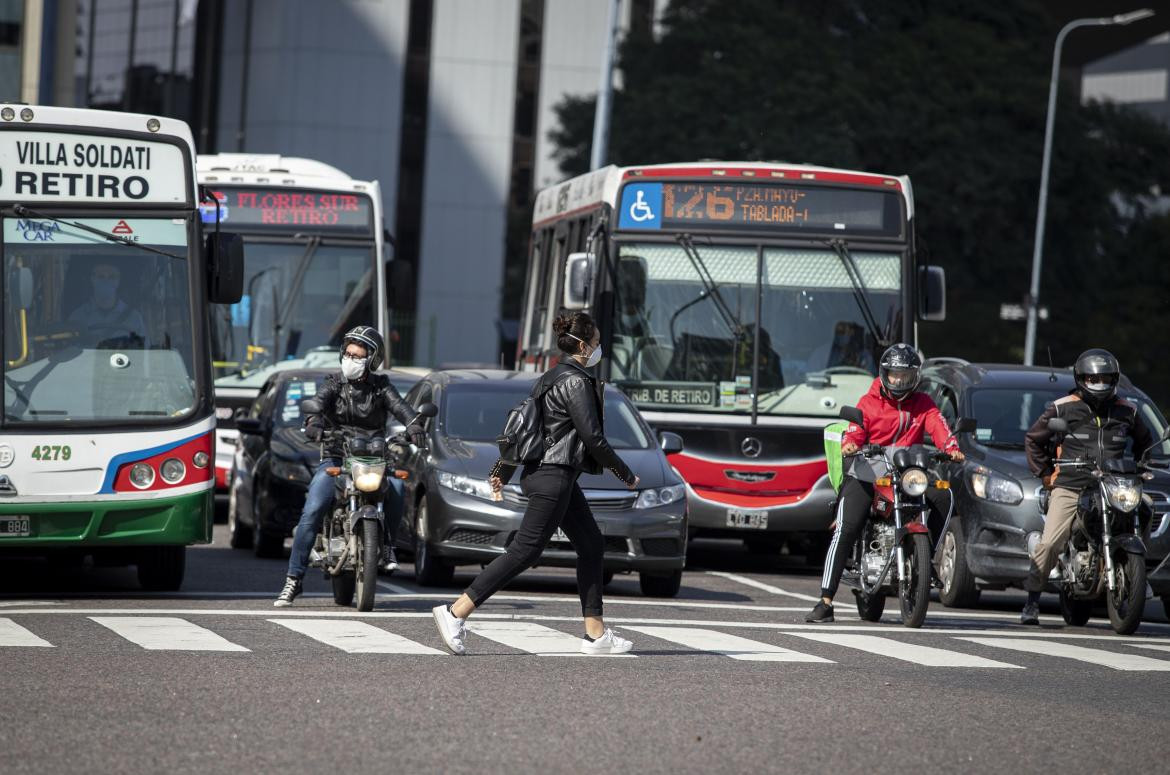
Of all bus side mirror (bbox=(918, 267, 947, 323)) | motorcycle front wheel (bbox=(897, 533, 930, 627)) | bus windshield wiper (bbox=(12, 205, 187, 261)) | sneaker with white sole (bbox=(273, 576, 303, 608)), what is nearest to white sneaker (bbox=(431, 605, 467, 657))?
sneaker with white sole (bbox=(273, 576, 303, 608))

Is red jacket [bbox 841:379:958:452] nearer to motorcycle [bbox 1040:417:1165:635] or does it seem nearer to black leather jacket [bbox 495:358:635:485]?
motorcycle [bbox 1040:417:1165:635]

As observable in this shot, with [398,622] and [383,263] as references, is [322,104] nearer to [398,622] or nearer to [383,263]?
[383,263]

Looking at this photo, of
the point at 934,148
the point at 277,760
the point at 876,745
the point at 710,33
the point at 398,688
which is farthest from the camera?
the point at 710,33

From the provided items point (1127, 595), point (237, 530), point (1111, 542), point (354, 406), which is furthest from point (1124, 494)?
point (237, 530)

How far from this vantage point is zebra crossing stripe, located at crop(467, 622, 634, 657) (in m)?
11.0

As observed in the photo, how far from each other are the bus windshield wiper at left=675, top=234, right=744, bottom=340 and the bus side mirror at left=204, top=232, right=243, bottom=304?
18.0 ft

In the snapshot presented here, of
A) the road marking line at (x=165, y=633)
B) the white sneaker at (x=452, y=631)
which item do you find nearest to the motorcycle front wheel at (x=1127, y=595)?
the white sneaker at (x=452, y=631)

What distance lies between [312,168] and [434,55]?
124ft

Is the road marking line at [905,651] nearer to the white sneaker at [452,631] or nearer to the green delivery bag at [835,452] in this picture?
the green delivery bag at [835,452]

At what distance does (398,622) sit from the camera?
1236cm

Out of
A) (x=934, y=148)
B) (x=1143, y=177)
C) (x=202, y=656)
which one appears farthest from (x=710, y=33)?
(x=202, y=656)

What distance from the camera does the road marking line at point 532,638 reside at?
433 inches

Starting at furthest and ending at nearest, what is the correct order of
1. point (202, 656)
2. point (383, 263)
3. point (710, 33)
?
point (710, 33)
point (383, 263)
point (202, 656)

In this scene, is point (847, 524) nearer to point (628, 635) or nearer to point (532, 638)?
point (628, 635)
